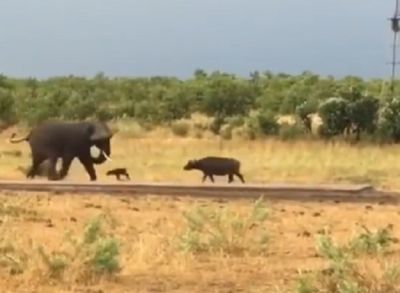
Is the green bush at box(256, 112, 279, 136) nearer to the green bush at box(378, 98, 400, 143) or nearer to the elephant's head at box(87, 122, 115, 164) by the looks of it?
the green bush at box(378, 98, 400, 143)

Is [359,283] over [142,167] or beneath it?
over

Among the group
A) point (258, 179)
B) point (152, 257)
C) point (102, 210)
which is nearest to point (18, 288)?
point (152, 257)

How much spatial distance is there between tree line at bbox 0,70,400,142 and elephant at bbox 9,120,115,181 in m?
16.5

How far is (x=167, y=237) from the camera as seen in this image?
13.9 meters

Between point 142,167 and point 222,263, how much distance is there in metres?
21.4

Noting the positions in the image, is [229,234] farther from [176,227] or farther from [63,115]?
[63,115]

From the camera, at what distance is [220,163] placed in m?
27.8

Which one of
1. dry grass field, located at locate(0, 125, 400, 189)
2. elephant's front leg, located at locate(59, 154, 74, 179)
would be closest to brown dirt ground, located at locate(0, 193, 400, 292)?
elephant's front leg, located at locate(59, 154, 74, 179)

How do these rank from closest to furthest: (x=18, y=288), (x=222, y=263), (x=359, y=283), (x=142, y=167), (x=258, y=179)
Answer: (x=359, y=283) → (x=18, y=288) → (x=222, y=263) → (x=258, y=179) → (x=142, y=167)

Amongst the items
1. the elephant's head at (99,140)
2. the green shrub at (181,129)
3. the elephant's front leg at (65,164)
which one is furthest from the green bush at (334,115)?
the elephant's front leg at (65,164)

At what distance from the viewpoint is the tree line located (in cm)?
4334

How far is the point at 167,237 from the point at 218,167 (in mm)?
13892

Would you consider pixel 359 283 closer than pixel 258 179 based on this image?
Yes

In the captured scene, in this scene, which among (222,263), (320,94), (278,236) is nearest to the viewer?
(222,263)
